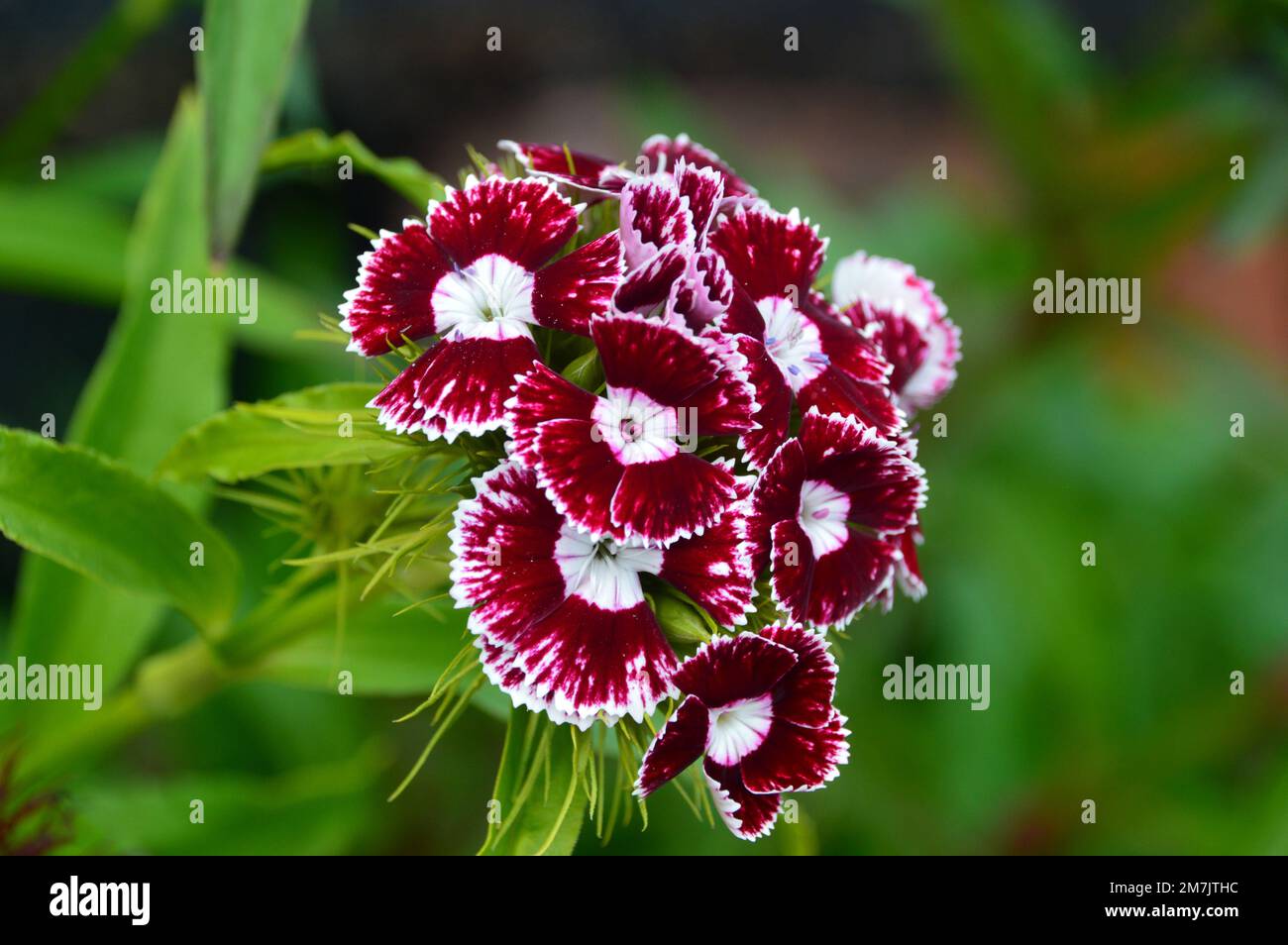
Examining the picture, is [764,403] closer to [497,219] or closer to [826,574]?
[826,574]

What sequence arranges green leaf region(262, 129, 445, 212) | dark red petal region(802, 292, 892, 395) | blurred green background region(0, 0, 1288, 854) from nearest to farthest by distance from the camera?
1. dark red petal region(802, 292, 892, 395)
2. green leaf region(262, 129, 445, 212)
3. blurred green background region(0, 0, 1288, 854)

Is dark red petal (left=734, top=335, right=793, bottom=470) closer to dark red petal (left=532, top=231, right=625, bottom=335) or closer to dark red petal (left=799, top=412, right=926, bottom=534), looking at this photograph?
dark red petal (left=799, top=412, right=926, bottom=534)

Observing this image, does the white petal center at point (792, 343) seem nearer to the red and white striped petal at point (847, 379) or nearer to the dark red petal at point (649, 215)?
the red and white striped petal at point (847, 379)

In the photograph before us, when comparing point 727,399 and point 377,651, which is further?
point 377,651

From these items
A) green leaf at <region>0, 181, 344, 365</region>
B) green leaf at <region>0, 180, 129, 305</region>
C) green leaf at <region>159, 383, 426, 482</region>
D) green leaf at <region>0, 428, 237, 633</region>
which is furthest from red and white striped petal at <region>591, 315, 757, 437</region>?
green leaf at <region>0, 180, 129, 305</region>

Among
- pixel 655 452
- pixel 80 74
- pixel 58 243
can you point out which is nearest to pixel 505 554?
pixel 655 452

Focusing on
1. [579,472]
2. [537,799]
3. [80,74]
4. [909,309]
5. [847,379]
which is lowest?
[537,799]
